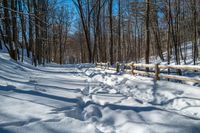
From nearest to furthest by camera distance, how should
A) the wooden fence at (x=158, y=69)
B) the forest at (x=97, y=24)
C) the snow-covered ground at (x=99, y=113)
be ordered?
the snow-covered ground at (x=99, y=113), the wooden fence at (x=158, y=69), the forest at (x=97, y=24)

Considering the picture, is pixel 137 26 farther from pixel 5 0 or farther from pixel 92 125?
pixel 92 125

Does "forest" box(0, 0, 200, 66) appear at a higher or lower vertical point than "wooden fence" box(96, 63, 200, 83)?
higher

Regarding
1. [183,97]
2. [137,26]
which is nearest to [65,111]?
[183,97]

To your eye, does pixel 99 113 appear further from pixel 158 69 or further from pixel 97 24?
pixel 97 24

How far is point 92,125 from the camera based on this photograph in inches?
183

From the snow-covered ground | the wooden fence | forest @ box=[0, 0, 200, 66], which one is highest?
forest @ box=[0, 0, 200, 66]

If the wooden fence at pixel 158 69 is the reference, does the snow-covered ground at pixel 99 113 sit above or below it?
below

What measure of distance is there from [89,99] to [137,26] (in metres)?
40.7

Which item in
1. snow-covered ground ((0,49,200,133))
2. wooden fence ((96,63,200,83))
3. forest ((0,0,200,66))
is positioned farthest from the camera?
forest ((0,0,200,66))

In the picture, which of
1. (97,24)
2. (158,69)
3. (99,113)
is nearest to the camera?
(99,113)

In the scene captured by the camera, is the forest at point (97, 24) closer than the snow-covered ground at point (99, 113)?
No

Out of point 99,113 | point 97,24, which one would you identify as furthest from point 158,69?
point 97,24

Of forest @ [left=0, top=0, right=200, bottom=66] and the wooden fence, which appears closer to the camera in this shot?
the wooden fence

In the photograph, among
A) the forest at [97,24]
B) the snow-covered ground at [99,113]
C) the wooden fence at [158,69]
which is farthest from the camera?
the forest at [97,24]
